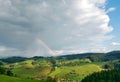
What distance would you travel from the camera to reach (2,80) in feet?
636

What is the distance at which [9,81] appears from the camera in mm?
196750

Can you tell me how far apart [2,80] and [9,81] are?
5.99 meters
